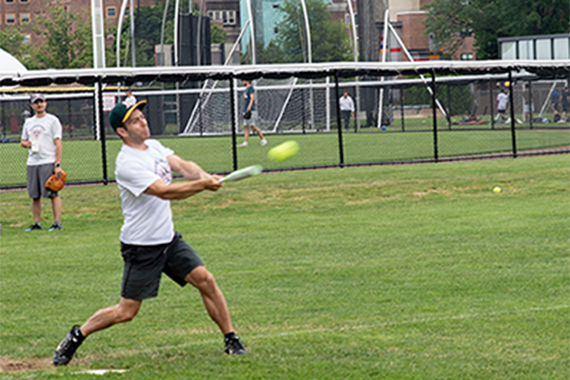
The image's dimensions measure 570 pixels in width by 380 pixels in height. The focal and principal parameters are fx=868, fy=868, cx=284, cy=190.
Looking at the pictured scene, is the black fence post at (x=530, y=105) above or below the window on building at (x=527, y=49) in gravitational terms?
below

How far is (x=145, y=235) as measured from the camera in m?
5.96

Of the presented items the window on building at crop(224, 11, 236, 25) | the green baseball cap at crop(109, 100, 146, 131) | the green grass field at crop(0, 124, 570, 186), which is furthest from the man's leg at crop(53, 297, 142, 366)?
the window on building at crop(224, 11, 236, 25)

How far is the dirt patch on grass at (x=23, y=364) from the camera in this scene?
20.2ft

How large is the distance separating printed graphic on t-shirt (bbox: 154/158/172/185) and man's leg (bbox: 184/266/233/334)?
26.3 inches

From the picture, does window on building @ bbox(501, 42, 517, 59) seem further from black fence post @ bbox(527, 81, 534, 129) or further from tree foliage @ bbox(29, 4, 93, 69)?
tree foliage @ bbox(29, 4, 93, 69)

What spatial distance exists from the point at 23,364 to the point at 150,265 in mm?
1243

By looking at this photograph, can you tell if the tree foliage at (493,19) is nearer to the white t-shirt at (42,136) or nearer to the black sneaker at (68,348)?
the white t-shirt at (42,136)

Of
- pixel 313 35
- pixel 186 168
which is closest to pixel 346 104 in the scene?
pixel 313 35

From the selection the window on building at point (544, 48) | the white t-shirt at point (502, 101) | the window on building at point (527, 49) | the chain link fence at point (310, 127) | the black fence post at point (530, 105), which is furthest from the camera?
the window on building at point (527, 49)

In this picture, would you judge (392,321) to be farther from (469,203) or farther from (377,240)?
(469,203)

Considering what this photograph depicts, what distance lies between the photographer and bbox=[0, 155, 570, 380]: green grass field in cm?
608

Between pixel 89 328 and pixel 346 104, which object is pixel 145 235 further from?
pixel 346 104

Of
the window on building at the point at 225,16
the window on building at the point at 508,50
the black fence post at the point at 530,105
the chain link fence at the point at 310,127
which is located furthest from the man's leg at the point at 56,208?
the window on building at the point at 225,16

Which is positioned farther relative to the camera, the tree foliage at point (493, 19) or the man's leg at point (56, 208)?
the tree foliage at point (493, 19)
